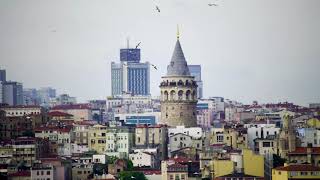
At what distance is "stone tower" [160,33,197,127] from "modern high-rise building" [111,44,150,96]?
50.6 metres

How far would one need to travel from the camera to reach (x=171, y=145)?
55125mm

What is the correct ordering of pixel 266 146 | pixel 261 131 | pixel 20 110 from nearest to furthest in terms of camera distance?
pixel 266 146
pixel 261 131
pixel 20 110

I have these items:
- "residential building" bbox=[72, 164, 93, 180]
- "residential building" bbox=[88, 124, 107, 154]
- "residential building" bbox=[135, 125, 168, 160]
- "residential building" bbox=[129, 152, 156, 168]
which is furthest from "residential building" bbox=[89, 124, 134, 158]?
"residential building" bbox=[72, 164, 93, 180]

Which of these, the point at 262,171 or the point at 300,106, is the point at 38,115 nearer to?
the point at 300,106

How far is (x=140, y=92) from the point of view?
379ft

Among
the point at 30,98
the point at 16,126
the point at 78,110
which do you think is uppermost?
the point at 30,98

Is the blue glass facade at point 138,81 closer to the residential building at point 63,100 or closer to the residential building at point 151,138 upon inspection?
the residential building at point 63,100

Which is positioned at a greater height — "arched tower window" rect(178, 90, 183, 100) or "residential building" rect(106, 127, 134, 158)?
"arched tower window" rect(178, 90, 183, 100)

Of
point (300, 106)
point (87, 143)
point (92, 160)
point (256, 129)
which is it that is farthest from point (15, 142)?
point (300, 106)

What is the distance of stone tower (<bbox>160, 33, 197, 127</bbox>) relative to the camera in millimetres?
60438

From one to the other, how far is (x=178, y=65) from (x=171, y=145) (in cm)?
698

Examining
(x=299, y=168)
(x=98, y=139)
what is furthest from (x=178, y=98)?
(x=299, y=168)

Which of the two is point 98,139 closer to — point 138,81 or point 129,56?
point 138,81

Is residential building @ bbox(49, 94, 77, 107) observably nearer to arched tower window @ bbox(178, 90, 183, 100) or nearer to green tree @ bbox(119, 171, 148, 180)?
arched tower window @ bbox(178, 90, 183, 100)
